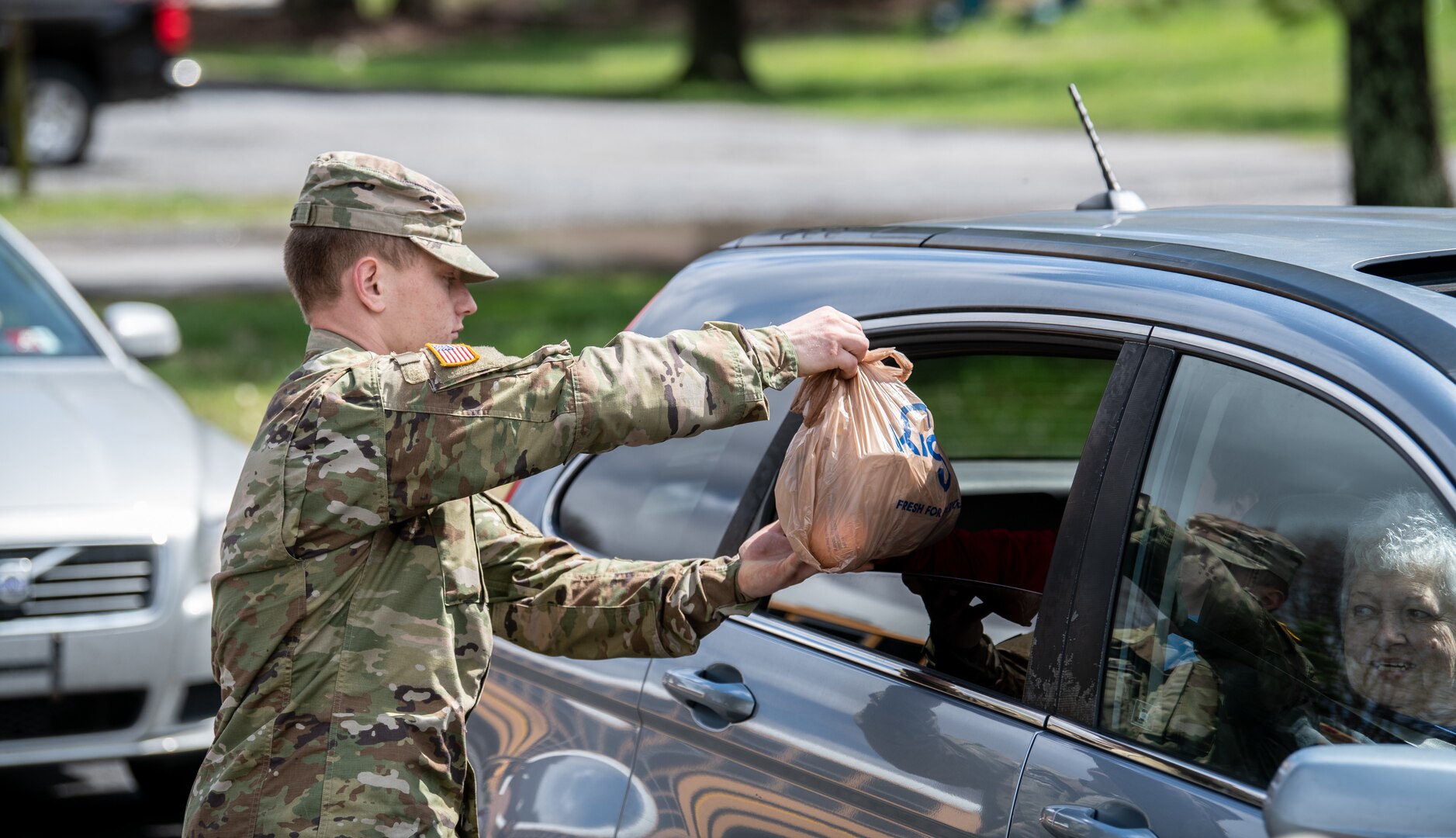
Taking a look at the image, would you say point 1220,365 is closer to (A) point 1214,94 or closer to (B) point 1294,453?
(B) point 1294,453

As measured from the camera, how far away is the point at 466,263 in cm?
241

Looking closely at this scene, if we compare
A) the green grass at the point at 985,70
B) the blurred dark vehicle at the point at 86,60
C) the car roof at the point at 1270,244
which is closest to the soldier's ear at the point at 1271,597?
the car roof at the point at 1270,244

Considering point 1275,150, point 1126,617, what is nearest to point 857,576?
point 1126,617

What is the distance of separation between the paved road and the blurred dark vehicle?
52 centimetres

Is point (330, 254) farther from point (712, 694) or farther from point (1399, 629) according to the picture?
point (1399, 629)

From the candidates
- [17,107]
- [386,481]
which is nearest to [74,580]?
[386,481]

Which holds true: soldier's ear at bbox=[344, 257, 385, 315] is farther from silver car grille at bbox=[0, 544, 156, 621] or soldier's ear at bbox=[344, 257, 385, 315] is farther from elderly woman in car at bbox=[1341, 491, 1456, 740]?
silver car grille at bbox=[0, 544, 156, 621]

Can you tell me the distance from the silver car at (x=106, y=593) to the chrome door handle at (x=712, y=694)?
257cm

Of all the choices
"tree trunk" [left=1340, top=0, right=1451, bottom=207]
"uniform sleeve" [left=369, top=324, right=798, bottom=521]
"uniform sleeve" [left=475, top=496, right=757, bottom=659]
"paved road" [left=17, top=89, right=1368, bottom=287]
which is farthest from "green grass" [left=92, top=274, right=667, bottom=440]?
"uniform sleeve" [left=369, top=324, right=798, bottom=521]

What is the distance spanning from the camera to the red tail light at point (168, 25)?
17.9m

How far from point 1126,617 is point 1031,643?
0.15 m

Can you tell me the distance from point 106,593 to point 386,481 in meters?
2.93

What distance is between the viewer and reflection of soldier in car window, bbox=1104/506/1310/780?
2049 mm

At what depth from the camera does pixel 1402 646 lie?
198cm
